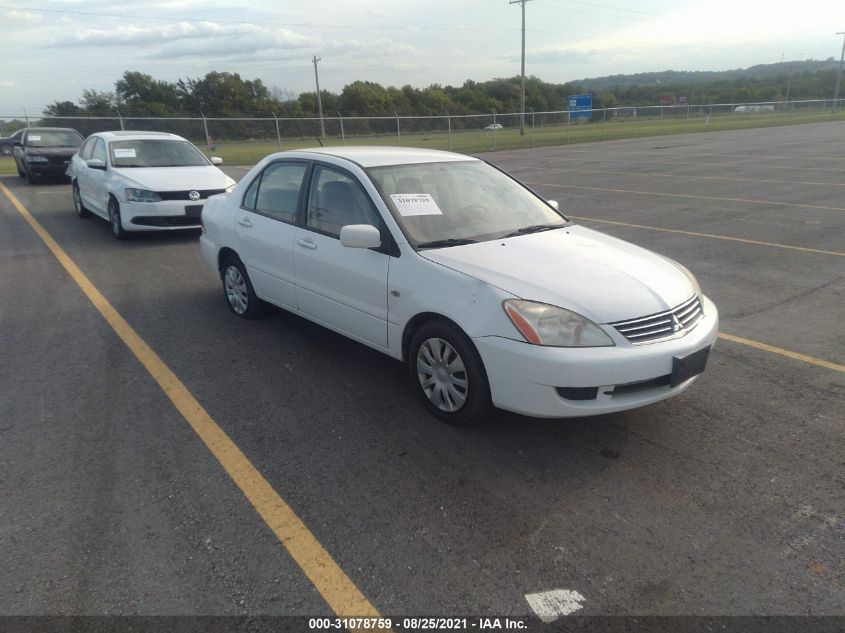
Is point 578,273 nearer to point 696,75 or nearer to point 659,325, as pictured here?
point 659,325

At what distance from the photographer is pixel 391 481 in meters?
A: 3.33

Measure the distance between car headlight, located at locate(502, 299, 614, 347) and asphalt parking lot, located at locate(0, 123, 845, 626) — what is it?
0.67 m

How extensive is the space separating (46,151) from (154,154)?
8985mm

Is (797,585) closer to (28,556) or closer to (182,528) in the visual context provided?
(182,528)

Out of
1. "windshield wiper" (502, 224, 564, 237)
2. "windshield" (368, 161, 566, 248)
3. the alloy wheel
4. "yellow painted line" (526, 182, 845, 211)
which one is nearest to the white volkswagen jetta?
"windshield" (368, 161, 566, 248)

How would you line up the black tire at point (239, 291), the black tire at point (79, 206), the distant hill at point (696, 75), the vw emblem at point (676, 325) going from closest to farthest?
1. the vw emblem at point (676, 325)
2. the black tire at point (239, 291)
3. the black tire at point (79, 206)
4. the distant hill at point (696, 75)

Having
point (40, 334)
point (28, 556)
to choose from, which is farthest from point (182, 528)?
point (40, 334)

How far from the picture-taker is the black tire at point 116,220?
9.63m

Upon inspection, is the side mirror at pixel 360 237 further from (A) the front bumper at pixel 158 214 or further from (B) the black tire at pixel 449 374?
(A) the front bumper at pixel 158 214

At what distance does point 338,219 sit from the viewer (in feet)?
15.3

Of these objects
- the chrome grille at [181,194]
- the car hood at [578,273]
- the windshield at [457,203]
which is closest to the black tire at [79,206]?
the chrome grille at [181,194]

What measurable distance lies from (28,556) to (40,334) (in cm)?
337

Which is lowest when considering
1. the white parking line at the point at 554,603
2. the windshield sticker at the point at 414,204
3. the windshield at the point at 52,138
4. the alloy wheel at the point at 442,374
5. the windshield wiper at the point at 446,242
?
the white parking line at the point at 554,603

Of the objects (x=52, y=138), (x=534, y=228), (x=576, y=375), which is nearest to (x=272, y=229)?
(x=534, y=228)
